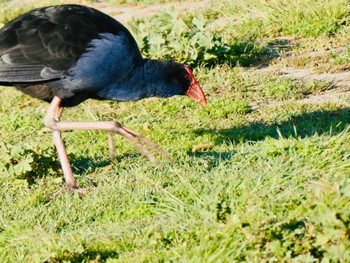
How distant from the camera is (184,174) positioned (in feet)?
17.7

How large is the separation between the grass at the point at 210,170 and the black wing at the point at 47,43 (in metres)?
0.60

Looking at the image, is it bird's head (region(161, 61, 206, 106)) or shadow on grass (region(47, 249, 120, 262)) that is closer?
shadow on grass (region(47, 249, 120, 262))

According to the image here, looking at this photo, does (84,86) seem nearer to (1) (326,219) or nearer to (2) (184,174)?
(2) (184,174)

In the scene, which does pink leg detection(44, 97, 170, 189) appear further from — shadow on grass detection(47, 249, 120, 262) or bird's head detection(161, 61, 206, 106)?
shadow on grass detection(47, 249, 120, 262)

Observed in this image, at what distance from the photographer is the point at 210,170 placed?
5477mm

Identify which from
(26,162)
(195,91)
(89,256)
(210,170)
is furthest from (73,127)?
(89,256)

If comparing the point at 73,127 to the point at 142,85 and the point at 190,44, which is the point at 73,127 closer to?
the point at 142,85

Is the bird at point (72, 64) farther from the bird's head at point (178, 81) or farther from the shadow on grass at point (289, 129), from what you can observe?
the shadow on grass at point (289, 129)

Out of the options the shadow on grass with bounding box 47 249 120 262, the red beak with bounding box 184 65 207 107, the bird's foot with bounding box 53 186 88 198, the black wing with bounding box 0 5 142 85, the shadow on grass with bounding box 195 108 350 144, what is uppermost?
the black wing with bounding box 0 5 142 85

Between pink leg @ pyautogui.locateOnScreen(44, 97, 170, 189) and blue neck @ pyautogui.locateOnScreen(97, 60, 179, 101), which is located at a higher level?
blue neck @ pyautogui.locateOnScreen(97, 60, 179, 101)

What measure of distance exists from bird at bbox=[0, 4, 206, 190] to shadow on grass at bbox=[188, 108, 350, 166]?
0.73 meters

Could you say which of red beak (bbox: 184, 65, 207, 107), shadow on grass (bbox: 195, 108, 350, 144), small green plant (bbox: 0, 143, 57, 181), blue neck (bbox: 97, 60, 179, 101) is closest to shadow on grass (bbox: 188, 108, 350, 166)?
shadow on grass (bbox: 195, 108, 350, 144)

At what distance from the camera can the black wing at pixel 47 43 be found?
591 cm

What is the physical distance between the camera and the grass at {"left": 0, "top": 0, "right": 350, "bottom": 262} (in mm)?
4211
